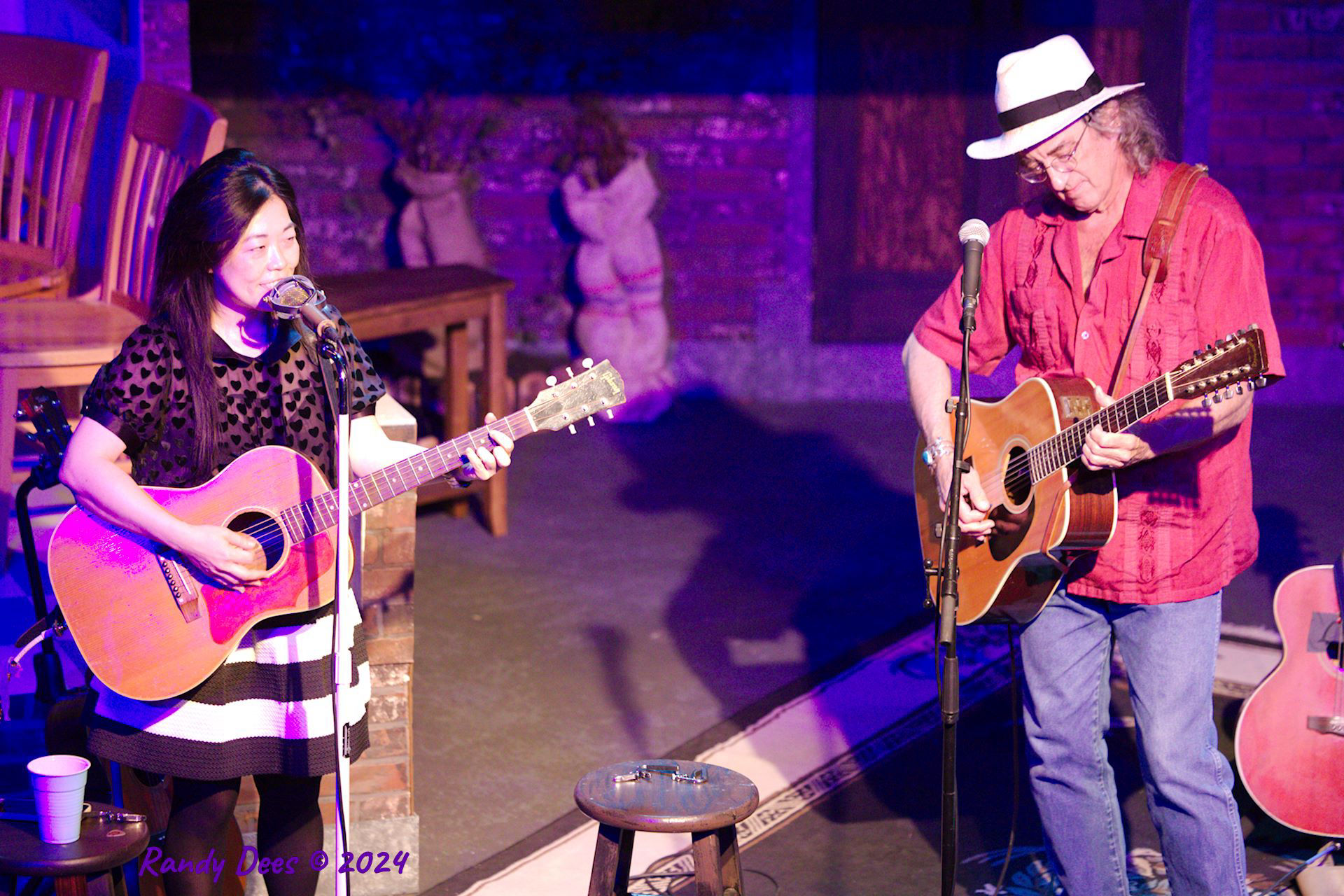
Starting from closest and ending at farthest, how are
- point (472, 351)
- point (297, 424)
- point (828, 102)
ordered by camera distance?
point (297, 424) < point (472, 351) < point (828, 102)

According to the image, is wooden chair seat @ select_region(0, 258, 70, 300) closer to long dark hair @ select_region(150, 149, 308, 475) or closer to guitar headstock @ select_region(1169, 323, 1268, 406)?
long dark hair @ select_region(150, 149, 308, 475)

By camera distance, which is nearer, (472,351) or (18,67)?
(18,67)

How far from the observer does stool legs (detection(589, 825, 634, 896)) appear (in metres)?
2.83

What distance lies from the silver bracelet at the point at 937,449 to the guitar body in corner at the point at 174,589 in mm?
1298

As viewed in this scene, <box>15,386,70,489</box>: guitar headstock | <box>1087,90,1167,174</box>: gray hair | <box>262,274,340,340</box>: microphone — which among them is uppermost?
<box>1087,90,1167,174</box>: gray hair

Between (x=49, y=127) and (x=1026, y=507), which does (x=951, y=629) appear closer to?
(x=1026, y=507)

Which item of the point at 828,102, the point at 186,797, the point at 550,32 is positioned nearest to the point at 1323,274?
the point at 828,102

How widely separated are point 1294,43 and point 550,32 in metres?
4.28

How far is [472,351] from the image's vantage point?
27.5 feet

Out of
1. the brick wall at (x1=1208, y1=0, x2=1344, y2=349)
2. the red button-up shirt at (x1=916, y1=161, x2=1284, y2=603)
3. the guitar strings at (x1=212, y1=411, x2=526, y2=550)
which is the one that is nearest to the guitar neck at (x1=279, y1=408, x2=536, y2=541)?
the guitar strings at (x1=212, y1=411, x2=526, y2=550)

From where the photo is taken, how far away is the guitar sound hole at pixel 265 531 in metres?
2.89

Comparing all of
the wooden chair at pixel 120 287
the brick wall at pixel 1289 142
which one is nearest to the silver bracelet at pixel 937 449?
the wooden chair at pixel 120 287

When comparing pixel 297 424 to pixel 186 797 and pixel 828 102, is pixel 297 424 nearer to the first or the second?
pixel 186 797

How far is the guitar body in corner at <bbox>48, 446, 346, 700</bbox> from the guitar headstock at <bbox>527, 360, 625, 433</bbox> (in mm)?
475
